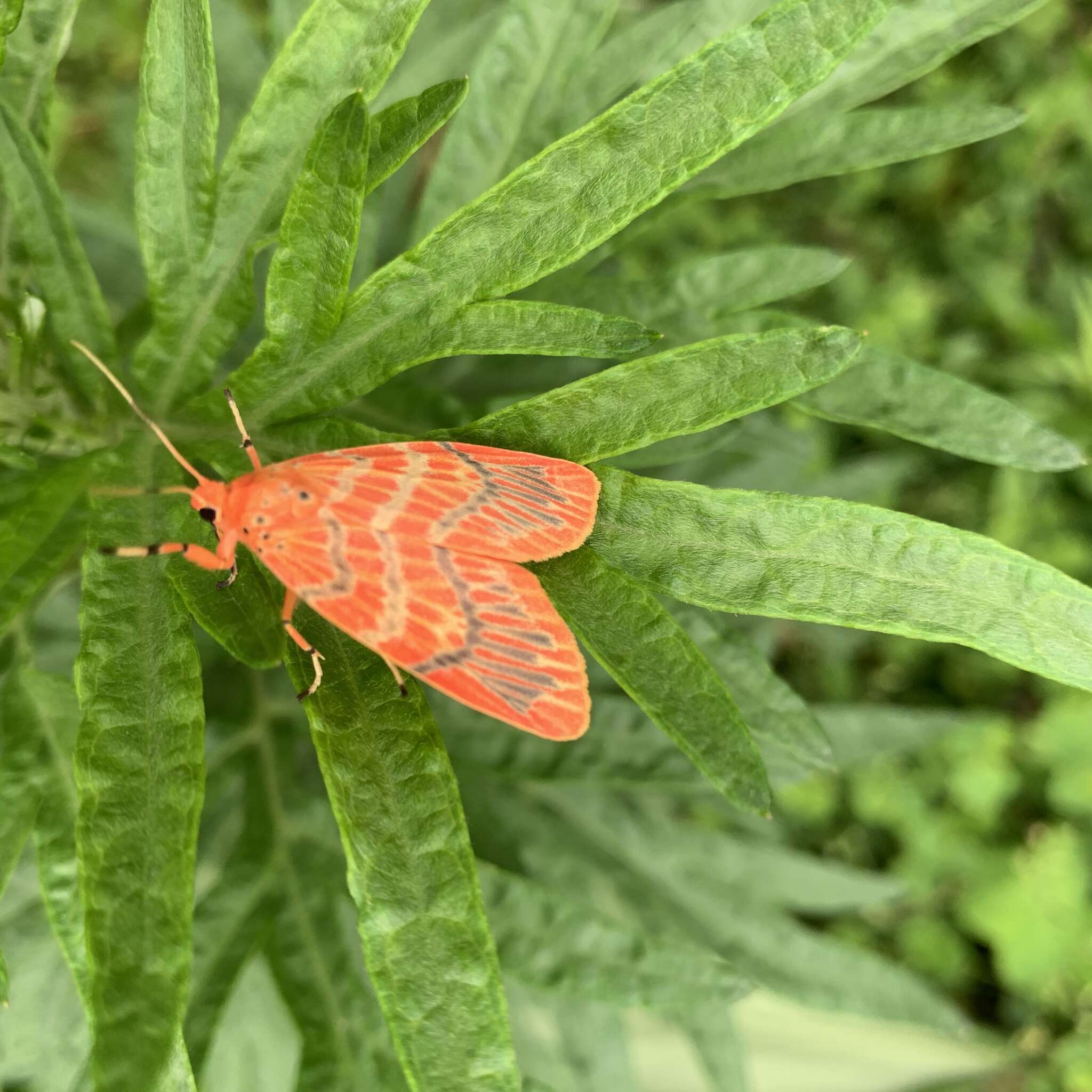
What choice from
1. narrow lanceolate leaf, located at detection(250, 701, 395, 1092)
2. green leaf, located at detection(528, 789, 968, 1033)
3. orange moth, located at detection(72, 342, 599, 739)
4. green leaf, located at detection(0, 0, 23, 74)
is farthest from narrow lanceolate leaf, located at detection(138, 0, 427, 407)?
green leaf, located at detection(528, 789, 968, 1033)

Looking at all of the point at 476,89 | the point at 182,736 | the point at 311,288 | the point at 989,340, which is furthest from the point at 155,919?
the point at 989,340

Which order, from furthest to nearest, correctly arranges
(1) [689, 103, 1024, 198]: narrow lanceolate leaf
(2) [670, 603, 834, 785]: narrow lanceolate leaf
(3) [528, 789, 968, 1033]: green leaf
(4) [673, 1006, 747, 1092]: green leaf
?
(3) [528, 789, 968, 1033]: green leaf
(4) [673, 1006, 747, 1092]: green leaf
(1) [689, 103, 1024, 198]: narrow lanceolate leaf
(2) [670, 603, 834, 785]: narrow lanceolate leaf

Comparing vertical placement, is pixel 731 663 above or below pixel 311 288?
below

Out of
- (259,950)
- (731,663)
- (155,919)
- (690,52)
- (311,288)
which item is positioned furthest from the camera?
(259,950)

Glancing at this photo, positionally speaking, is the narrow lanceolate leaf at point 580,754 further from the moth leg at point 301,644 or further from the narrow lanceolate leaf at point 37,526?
the narrow lanceolate leaf at point 37,526

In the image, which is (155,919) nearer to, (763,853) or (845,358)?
(845,358)

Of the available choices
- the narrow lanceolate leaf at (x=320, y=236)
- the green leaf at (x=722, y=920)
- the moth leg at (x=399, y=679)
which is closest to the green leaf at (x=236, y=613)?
the moth leg at (x=399, y=679)

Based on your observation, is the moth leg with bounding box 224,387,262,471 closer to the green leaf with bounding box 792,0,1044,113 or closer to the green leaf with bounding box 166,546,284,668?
the green leaf with bounding box 166,546,284,668
